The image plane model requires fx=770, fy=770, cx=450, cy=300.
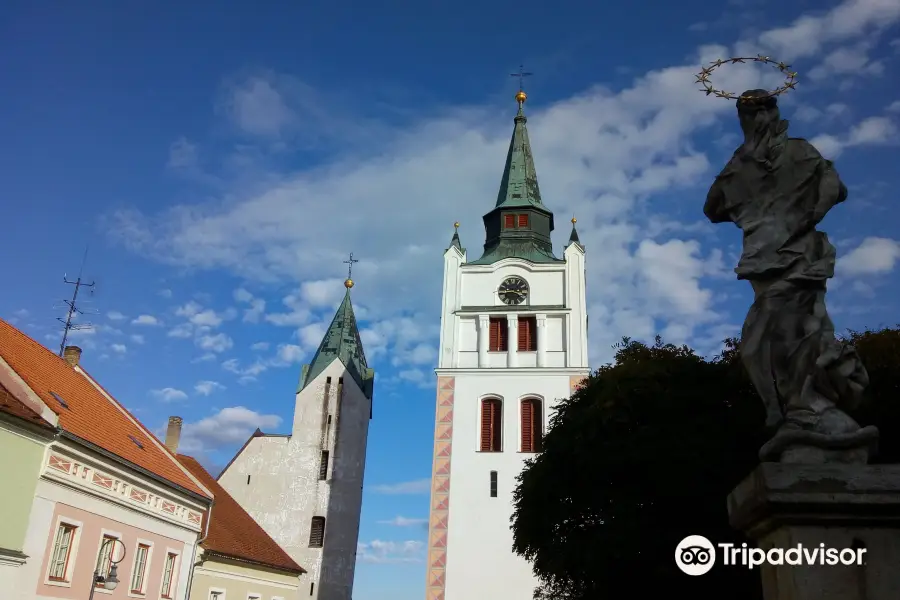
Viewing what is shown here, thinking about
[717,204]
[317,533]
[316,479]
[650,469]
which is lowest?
[717,204]

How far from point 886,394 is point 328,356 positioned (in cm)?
2914

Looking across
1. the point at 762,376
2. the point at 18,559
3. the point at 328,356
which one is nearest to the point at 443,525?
the point at 328,356

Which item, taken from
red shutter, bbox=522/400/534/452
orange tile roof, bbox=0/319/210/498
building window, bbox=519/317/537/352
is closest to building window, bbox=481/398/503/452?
red shutter, bbox=522/400/534/452

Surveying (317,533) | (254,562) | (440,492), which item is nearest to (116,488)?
(254,562)

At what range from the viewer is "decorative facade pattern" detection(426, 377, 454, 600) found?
101 feet

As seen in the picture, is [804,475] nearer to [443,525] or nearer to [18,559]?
[18,559]

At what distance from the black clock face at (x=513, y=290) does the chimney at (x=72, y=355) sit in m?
18.6

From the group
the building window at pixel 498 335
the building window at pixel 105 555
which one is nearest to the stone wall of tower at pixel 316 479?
the building window at pixel 498 335

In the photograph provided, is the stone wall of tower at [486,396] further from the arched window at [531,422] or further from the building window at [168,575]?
the building window at [168,575]

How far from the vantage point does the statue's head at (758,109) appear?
15.7ft

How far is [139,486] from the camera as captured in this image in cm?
2094

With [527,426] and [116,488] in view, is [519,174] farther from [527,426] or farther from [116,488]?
[116,488]

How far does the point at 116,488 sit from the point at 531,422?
60.2 feet

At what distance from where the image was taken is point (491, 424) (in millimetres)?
33875
